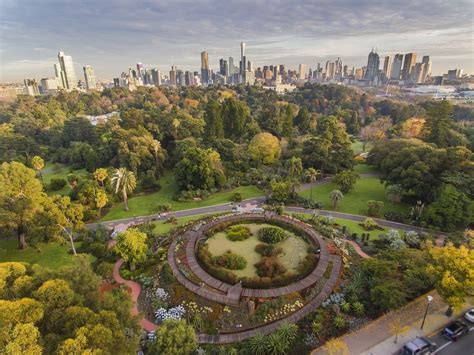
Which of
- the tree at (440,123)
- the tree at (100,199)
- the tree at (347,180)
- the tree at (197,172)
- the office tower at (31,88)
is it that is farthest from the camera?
the office tower at (31,88)

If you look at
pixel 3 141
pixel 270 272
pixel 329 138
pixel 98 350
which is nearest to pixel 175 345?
pixel 98 350

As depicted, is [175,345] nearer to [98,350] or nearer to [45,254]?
[98,350]

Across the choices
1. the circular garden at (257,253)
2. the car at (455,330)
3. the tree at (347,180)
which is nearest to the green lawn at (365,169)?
the tree at (347,180)

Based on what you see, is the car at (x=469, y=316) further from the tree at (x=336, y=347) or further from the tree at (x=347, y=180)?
the tree at (x=347, y=180)

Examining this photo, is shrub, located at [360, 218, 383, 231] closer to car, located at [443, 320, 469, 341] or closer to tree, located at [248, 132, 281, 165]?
car, located at [443, 320, 469, 341]

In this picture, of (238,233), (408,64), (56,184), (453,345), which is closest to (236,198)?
(238,233)
